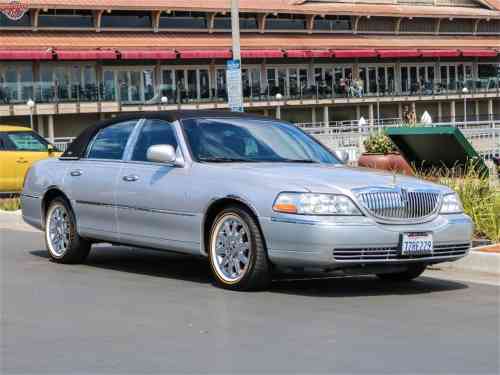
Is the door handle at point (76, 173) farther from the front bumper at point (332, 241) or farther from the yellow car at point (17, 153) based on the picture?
the yellow car at point (17, 153)

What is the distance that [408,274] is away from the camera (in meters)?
10.5

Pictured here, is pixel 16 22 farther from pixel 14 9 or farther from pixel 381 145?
pixel 381 145

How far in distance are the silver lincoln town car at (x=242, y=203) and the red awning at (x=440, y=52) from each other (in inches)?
2661

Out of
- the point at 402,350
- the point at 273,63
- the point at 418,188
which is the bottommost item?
the point at 402,350

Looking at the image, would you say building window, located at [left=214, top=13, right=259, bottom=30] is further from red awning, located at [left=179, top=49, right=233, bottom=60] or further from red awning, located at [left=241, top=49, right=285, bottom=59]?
red awning, located at [left=179, top=49, right=233, bottom=60]

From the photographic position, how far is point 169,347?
7348 mm

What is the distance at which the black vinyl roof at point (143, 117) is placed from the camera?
11047 millimetres

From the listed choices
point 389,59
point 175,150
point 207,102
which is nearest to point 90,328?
point 175,150

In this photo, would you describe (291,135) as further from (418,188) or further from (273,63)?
(273,63)

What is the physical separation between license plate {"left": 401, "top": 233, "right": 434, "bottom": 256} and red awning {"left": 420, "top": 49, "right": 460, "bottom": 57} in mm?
69532

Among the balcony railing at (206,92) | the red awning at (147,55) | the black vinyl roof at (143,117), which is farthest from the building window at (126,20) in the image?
the black vinyl roof at (143,117)

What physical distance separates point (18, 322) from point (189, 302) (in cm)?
149

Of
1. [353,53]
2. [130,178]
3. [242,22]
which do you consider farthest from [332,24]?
[130,178]

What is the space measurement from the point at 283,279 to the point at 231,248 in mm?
1073
